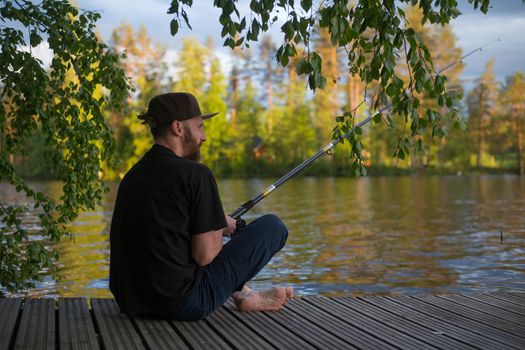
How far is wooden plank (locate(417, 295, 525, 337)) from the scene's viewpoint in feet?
12.4

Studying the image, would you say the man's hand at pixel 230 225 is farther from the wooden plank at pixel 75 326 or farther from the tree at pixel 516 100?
the tree at pixel 516 100

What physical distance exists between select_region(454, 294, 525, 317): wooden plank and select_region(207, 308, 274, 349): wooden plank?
162cm

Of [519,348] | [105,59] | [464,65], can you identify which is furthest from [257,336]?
[464,65]

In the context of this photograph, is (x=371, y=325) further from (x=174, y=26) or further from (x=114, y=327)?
(x=174, y=26)

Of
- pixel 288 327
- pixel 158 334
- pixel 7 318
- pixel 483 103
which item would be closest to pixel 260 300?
pixel 288 327

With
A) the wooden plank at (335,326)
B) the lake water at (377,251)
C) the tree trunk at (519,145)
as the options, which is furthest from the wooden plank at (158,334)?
the tree trunk at (519,145)

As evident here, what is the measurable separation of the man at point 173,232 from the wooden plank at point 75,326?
22cm

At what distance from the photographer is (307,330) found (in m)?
3.62

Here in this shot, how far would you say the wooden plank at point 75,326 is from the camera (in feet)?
10.8

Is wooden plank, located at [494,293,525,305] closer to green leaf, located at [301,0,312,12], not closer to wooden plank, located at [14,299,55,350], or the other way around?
green leaf, located at [301,0,312,12]

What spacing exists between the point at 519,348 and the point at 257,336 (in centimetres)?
Answer: 121

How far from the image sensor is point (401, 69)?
1983 inches

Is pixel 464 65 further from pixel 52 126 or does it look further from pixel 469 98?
A: pixel 52 126

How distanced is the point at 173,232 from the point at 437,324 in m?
1.49
